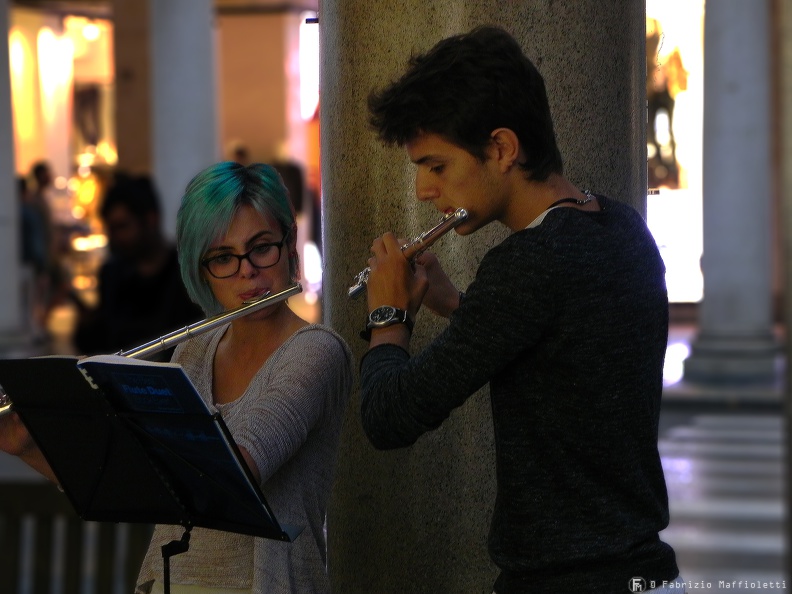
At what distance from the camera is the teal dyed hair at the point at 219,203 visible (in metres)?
2.59

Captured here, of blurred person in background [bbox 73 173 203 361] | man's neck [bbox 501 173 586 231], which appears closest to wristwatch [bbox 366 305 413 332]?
man's neck [bbox 501 173 586 231]

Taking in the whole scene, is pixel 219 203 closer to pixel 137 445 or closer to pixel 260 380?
pixel 260 380

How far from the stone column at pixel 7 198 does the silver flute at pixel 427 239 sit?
10450 mm

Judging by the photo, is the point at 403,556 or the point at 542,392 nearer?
the point at 542,392

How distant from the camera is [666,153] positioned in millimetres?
16781

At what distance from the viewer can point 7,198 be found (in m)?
12.5

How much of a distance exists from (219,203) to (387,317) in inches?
20.0

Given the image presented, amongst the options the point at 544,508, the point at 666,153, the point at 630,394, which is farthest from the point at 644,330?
the point at 666,153

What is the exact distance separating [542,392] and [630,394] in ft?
0.45

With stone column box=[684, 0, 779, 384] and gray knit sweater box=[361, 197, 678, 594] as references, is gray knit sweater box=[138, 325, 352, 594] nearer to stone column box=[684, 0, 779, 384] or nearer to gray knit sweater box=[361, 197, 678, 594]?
gray knit sweater box=[361, 197, 678, 594]

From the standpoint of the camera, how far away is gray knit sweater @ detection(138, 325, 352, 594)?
241 cm

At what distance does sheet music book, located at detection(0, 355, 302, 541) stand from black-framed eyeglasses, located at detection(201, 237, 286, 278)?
0.43 metres

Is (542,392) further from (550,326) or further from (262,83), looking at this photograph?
(262,83)
